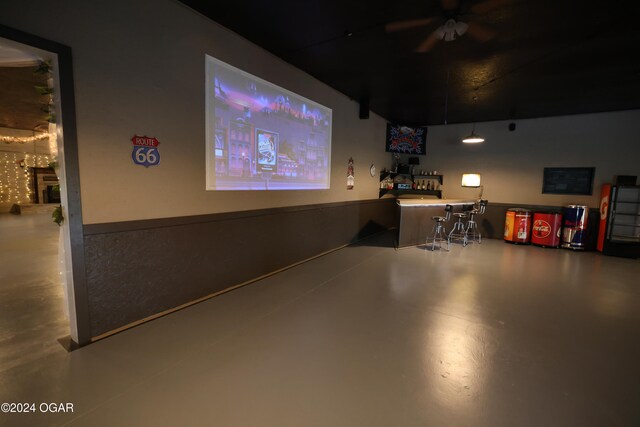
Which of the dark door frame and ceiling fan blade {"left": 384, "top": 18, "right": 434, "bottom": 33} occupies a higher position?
ceiling fan blade {"left": 384, "top": 18, "right": 434, "bottom": 33}

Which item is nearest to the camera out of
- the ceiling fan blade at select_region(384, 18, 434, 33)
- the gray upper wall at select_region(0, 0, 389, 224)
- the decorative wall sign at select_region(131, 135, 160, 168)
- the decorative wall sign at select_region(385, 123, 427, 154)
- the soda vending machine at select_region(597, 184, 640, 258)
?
the gray upper wall at select_region(0, 0, 389, 224)

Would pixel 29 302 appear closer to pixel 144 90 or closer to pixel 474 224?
pixel 144 90

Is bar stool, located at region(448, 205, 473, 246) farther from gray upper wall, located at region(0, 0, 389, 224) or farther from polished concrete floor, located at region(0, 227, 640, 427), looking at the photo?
gray upper wall, located at region(0, 0, 389, 224)

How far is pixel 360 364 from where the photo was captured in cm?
207

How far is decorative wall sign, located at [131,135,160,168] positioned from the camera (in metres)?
2.47

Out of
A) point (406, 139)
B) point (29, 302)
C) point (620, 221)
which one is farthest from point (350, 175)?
point (620, 221)

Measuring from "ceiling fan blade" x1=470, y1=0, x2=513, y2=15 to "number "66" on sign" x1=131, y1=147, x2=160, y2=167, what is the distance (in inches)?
136

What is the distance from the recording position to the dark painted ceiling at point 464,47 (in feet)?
9.07

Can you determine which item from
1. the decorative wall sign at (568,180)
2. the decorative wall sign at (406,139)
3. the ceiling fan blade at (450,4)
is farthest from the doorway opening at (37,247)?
the decorative wall sign at (568,180)

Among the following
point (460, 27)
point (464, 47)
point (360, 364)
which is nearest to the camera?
point (360, 364)

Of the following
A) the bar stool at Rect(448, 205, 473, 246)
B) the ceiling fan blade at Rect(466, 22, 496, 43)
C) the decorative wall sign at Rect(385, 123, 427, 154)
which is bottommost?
the bar stool at Rect(448, 205, 473, 246)

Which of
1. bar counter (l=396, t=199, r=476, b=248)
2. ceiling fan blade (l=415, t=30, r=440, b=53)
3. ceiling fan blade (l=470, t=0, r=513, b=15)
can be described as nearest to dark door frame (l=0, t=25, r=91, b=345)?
ceiling fan blade (l=415, t=30, r=440, b=53)

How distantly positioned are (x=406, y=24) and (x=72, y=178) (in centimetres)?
352

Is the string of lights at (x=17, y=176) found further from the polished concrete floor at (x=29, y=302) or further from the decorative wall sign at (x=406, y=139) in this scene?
the decorative wall sign at (x=406, y=139)
